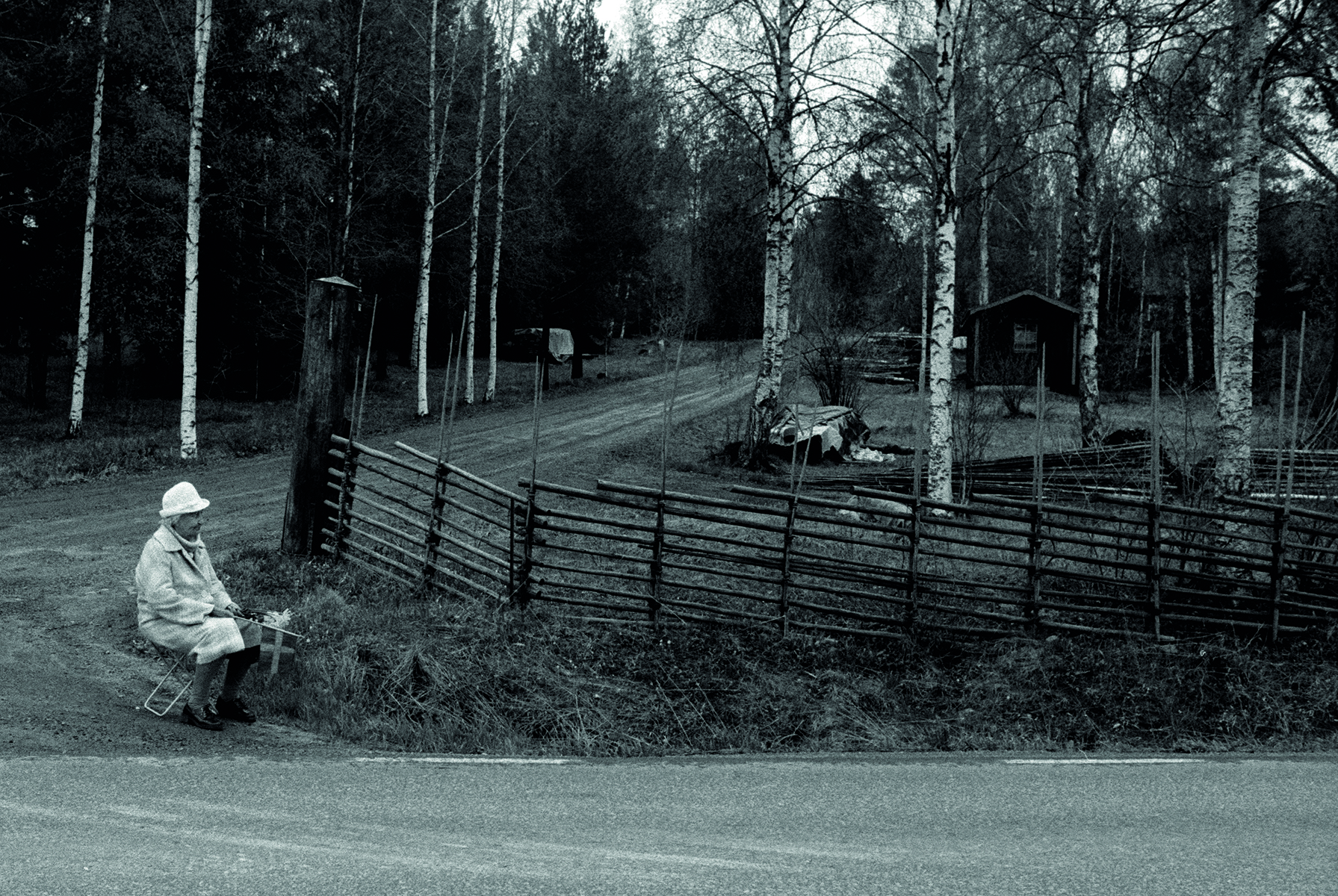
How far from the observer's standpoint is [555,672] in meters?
8.10

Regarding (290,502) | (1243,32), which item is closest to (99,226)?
(290,502)

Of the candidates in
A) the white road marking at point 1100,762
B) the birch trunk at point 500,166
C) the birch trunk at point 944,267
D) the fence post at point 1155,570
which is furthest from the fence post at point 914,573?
the birch trunk at point 500,166

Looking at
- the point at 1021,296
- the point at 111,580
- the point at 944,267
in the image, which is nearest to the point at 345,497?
the point at 111,580

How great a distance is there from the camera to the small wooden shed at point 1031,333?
34.2 metres

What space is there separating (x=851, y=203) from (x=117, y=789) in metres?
14.4

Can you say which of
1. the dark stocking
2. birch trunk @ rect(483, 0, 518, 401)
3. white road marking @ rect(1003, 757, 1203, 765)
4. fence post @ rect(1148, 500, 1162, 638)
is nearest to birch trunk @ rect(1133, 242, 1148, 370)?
birch trunk @ rect(483, 0, 518, 401)

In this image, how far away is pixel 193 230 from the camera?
18812mm

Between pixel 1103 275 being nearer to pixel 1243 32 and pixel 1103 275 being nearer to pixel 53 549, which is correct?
pixel 1243 32

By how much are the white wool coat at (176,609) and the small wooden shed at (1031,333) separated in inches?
1148

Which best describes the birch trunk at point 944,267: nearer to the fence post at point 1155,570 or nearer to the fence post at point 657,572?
the fence post at point 1155,570

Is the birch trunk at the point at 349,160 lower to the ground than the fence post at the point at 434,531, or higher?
higher

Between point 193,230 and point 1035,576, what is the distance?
14688mm

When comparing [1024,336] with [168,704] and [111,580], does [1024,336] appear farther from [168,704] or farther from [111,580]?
[168,704]

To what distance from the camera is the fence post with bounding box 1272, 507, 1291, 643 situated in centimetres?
911
